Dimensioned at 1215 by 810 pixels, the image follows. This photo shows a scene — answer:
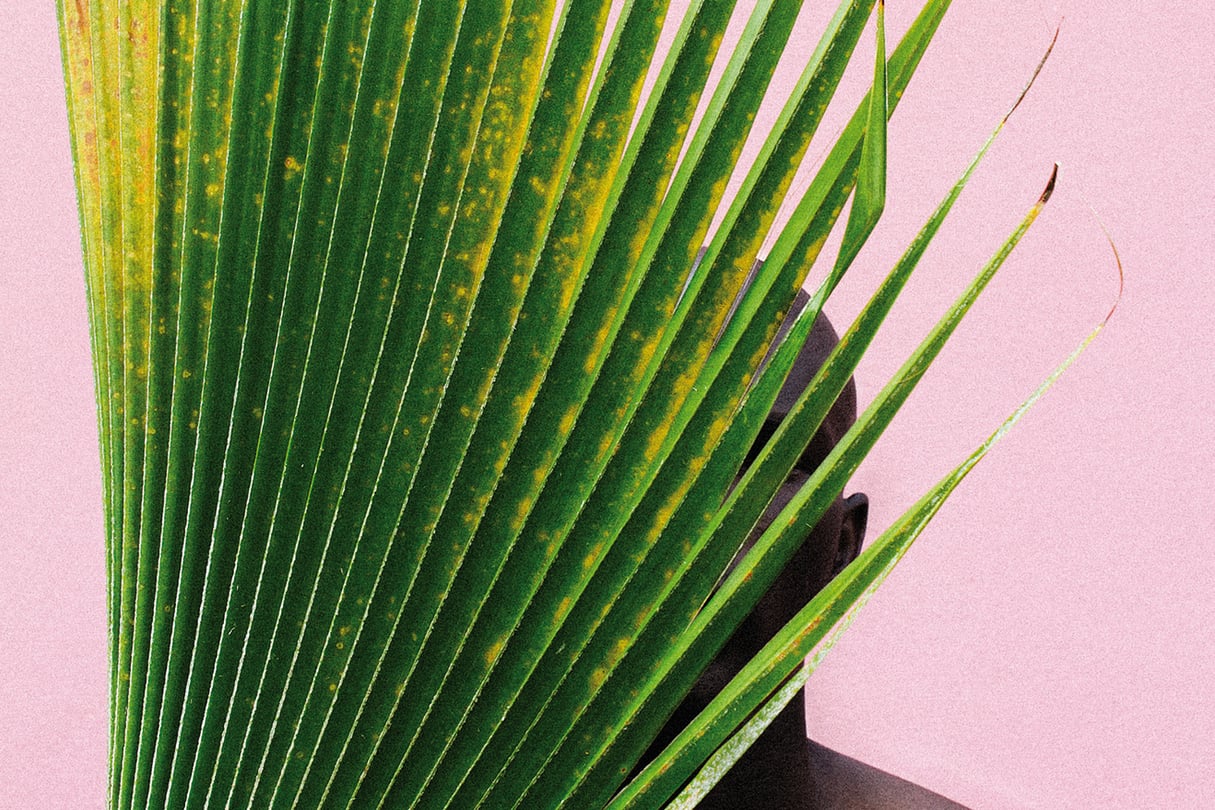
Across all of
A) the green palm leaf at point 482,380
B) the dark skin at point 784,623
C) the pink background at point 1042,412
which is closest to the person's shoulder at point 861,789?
the dark skin at point 784,623

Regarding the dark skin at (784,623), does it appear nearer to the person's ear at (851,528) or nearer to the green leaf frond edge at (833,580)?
the person's ear at (851,528)

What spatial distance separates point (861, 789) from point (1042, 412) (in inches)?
23.1

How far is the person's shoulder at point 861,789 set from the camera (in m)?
1.25

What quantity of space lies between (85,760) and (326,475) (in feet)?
5.26

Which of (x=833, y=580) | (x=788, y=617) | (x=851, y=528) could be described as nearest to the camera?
(x=833, y=580)

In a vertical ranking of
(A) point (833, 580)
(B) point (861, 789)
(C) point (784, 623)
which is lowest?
(B) point (861, 789)

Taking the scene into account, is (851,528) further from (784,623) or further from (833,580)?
(833,580)

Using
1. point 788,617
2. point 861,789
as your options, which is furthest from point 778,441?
point 861,789

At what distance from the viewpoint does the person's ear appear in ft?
3.92

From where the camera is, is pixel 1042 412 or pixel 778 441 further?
pixel 1042 412

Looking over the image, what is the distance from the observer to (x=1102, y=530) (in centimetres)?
132

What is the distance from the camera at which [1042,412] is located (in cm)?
136

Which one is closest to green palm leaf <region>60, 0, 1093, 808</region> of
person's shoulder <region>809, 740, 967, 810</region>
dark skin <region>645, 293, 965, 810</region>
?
dark skin <region>645, 293, 965, 810</region>

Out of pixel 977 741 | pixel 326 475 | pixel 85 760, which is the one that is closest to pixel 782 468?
pixel 326 475
